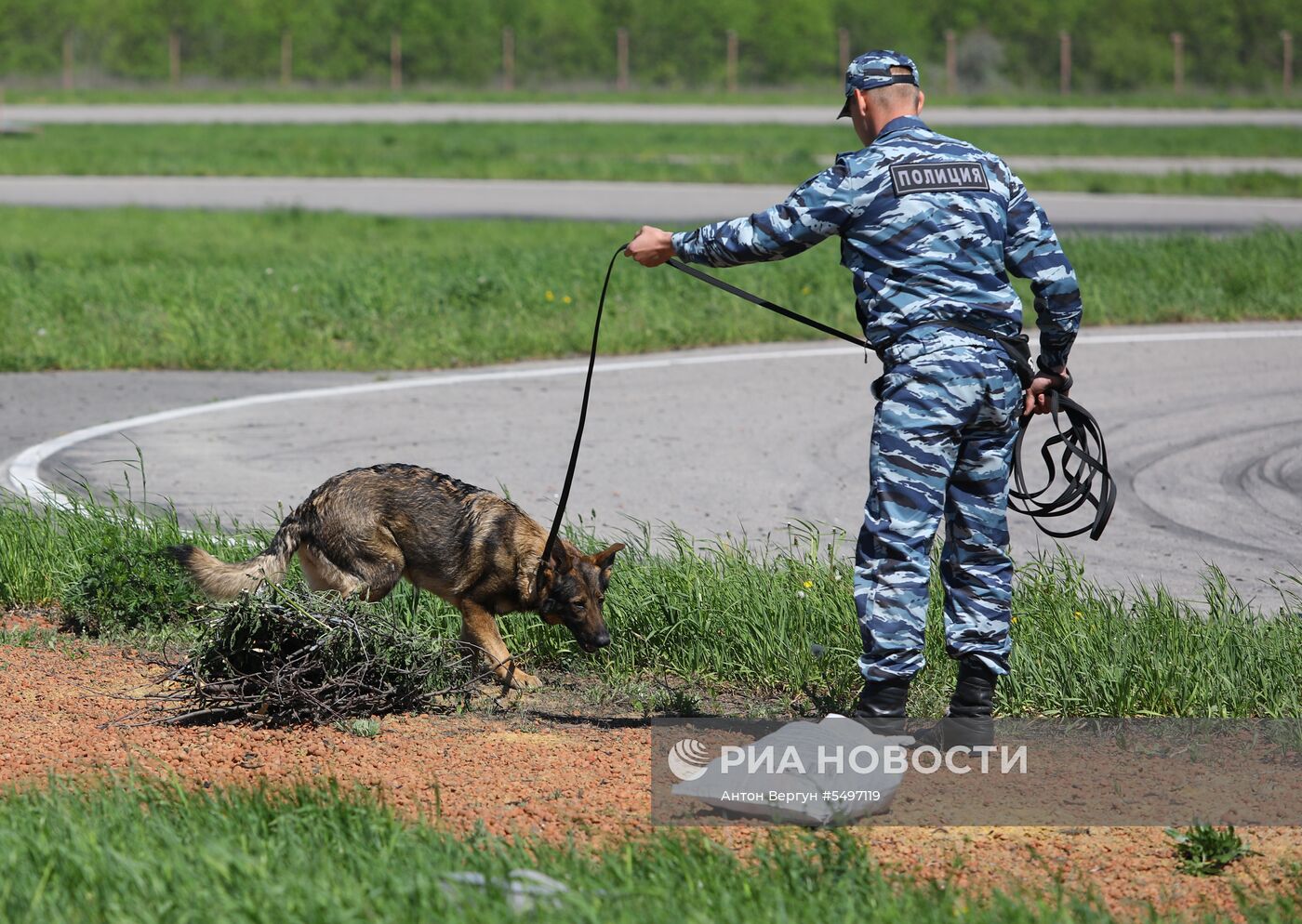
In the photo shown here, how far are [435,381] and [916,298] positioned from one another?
733cm

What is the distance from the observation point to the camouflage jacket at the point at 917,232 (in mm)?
4992

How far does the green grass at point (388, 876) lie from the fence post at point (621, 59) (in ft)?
166

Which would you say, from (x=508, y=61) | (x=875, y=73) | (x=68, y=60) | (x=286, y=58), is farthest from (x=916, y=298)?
(x=68, y=60)

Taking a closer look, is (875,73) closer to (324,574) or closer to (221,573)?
(324,574)

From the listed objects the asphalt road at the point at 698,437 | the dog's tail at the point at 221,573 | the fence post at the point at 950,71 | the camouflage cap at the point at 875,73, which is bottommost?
the asphalt road at the point at 698,437

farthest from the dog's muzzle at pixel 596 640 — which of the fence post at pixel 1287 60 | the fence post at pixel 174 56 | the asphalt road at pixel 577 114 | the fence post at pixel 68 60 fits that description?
the fence post at pixel 174 56

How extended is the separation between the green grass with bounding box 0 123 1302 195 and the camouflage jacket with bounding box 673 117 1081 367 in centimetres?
2195

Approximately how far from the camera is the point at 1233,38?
54.0 meters

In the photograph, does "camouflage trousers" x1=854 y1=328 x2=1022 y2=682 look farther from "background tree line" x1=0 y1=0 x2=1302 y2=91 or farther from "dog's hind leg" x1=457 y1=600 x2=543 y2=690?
"background tree line" x1=0 y1=0 x2=1302 y2=91

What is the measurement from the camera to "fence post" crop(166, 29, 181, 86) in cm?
5581

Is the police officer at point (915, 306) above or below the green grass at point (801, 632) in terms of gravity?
above

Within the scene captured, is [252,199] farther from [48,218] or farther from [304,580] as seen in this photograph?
[304,580]

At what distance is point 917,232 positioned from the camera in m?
5.00

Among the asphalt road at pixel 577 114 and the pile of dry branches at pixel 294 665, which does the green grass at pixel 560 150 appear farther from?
the pile of dry branches at pixel 294 665
